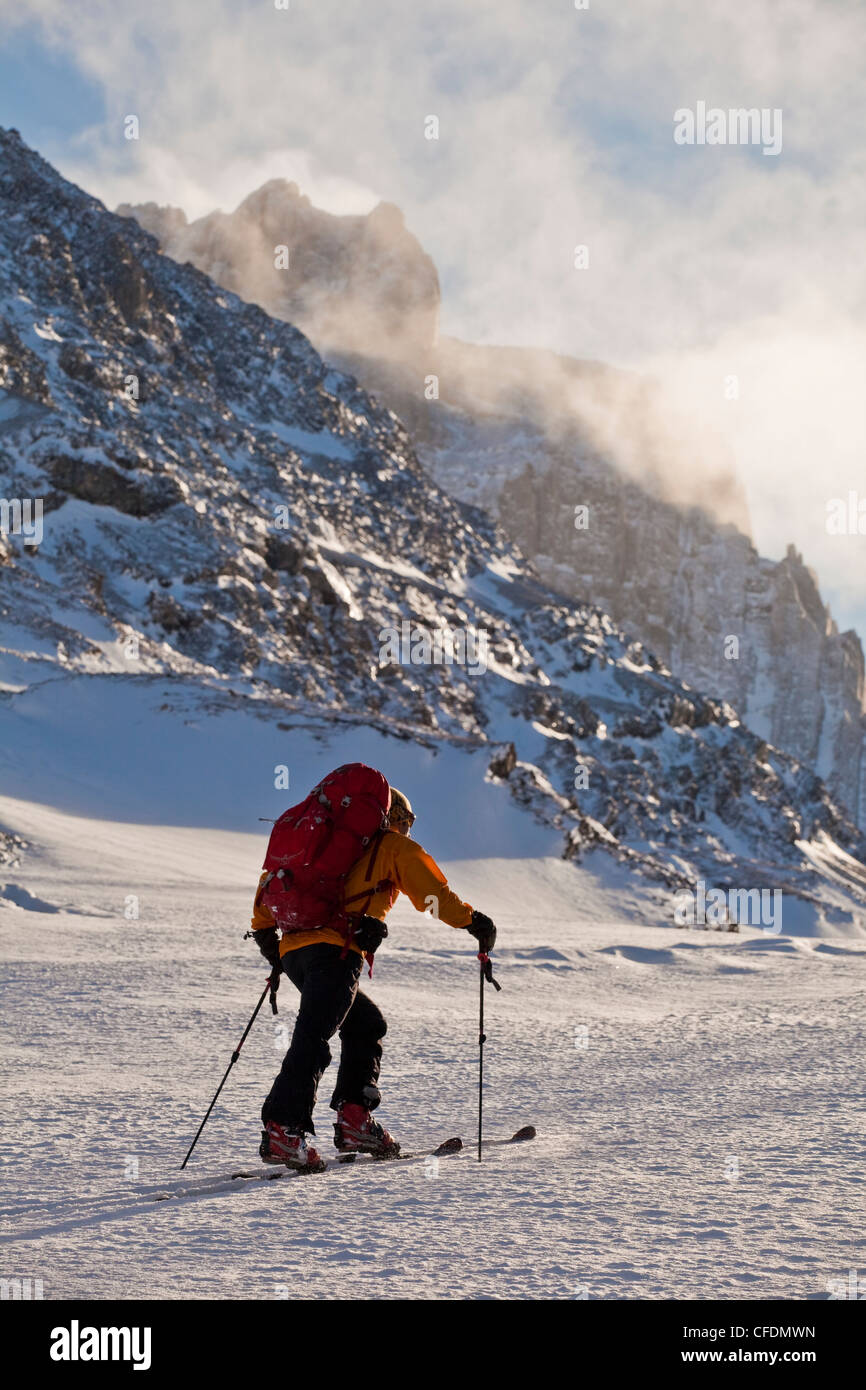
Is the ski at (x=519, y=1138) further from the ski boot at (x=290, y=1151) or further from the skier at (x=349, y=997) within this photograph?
the ski boot at (x=290, y=1151)

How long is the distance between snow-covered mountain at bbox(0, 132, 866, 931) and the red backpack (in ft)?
66.2

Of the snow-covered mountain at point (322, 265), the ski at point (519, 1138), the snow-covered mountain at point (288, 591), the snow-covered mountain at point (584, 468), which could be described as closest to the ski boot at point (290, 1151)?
the ski at point (519, 1138)

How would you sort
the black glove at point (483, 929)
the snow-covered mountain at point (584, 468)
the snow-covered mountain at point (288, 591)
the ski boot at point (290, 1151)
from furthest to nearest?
the snow-covered mountain at point (584, 468), the snow-covered mountain at point (288, 591), the black glove at point (483, 929), the ski boot at point (290, 1151)

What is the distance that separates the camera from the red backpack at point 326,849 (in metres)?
4.48

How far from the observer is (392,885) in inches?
180

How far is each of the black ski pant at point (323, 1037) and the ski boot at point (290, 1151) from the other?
0.03m

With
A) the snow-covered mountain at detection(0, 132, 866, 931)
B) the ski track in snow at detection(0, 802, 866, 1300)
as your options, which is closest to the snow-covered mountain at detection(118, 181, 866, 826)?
the snow-covered mountain at detection(0, 132, 866, 931)

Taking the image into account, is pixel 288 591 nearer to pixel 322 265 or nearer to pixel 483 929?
pixel 483 929

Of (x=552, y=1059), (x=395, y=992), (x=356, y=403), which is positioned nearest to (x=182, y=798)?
(x=395, y=992)

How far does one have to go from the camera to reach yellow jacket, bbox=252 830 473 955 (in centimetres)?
449

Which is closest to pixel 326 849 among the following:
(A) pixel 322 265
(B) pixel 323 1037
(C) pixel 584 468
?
(B) pixel 323 1037

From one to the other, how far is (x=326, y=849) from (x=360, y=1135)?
1.10m

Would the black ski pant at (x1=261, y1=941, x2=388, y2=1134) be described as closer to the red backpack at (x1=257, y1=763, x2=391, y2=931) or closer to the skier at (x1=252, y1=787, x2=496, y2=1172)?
the skier at (x1=252, y1=787, x2=496, y2=1172)

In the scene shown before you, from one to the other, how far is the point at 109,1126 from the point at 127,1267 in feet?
6.10
